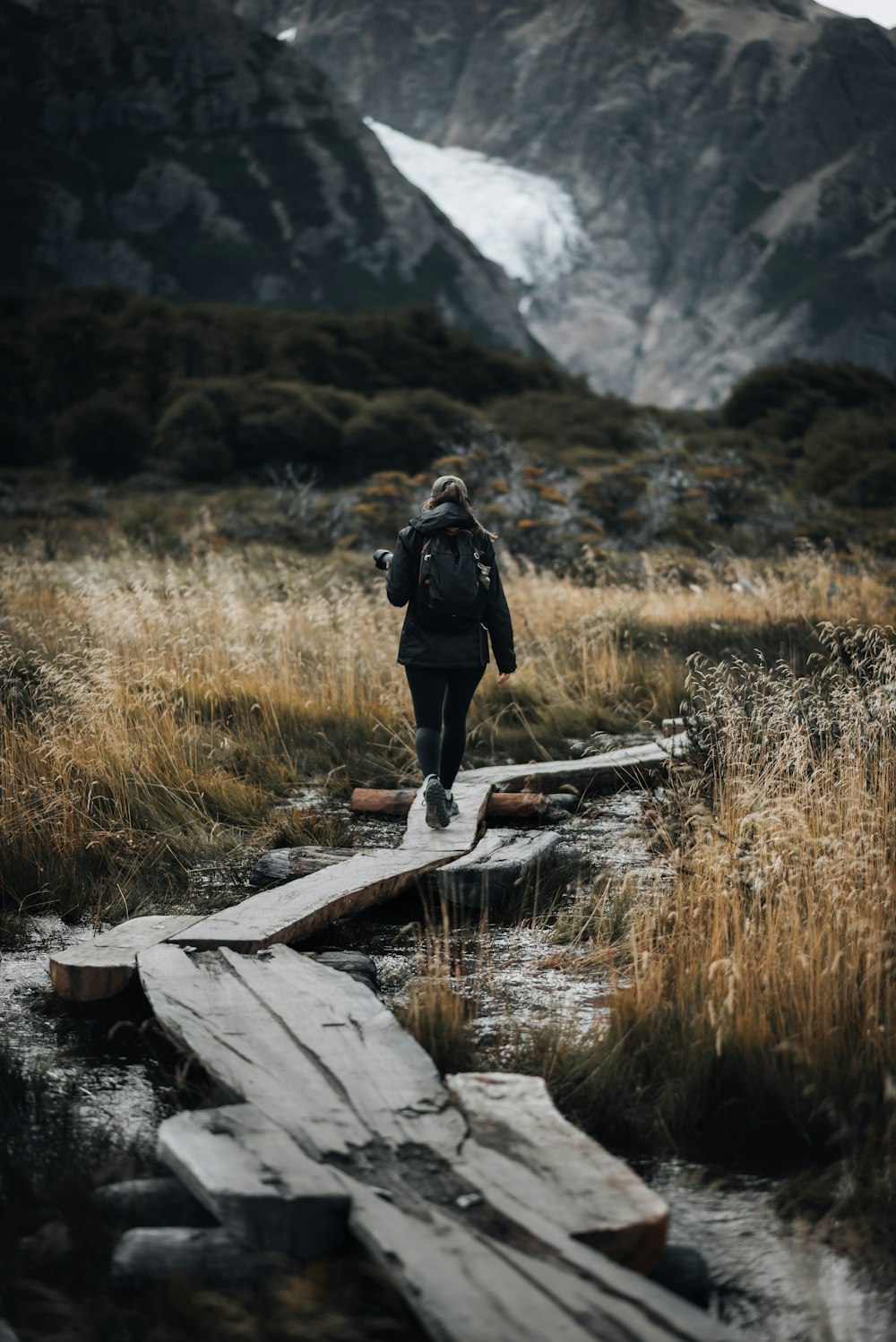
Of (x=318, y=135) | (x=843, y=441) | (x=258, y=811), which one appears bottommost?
(x=258, y=811)

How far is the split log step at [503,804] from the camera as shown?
A: 20.1 ft

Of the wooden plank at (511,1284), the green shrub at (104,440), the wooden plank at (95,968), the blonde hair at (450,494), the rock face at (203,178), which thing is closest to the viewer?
the wooden plank at (511,1284)

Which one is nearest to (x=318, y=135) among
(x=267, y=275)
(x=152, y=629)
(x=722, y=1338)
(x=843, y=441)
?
(x=267, y=275)

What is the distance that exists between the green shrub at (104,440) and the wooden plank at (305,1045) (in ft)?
94.6

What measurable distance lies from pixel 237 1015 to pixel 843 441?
2742cm

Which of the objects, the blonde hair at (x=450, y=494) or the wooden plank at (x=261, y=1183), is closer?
the wooden plank at (x=261, y=1183)

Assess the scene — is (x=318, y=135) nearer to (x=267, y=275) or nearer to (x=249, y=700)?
(x=267, y=275)

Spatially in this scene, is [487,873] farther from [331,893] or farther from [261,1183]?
[261,1183]

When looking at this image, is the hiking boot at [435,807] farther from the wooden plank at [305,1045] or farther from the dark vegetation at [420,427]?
the dark vegetation at [420,427]

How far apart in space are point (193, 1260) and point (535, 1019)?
1555 mm

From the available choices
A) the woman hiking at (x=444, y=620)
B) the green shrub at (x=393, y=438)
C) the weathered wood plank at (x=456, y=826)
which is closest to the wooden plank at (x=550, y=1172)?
the weathered wood plank at (x=456, y=826)

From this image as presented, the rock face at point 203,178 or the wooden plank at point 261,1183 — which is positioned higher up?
the rock face at point 203,178

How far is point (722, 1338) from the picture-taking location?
1.99m

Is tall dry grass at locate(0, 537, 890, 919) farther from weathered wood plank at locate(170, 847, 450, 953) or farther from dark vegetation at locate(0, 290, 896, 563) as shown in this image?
dark vegetation at locate(0, 290, 896, 563)
